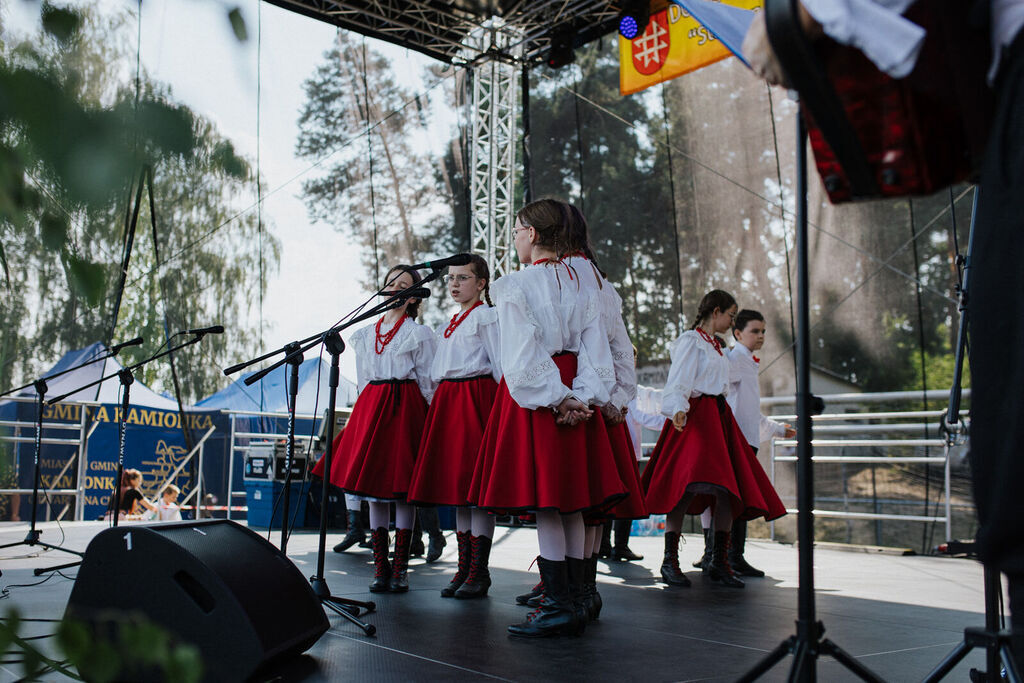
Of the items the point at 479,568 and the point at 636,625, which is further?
the point at 479,568

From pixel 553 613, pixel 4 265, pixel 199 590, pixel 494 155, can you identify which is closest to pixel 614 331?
pixel 553 613

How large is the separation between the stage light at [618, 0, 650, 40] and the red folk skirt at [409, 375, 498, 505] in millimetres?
5280

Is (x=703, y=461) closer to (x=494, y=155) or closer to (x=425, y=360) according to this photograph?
(x=425, y=360)

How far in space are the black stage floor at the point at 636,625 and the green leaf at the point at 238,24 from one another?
114 cm

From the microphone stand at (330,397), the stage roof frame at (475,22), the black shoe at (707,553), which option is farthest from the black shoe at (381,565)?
the stage roof frame at (475,22)

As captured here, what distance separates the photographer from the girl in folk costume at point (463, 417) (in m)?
3.37

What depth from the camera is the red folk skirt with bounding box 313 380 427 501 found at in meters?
3.44

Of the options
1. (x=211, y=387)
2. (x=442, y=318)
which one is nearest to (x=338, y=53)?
(x=442, y=318)

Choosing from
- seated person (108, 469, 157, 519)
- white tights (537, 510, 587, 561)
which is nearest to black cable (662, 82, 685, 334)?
seated person (108, 469, 157, 519)

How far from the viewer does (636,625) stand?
→ 111 inches

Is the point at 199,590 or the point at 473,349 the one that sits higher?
the point at 473,349

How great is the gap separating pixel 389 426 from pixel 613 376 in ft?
4.04

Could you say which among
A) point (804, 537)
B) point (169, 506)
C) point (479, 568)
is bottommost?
point (169, 506)

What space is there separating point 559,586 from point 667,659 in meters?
0.46
